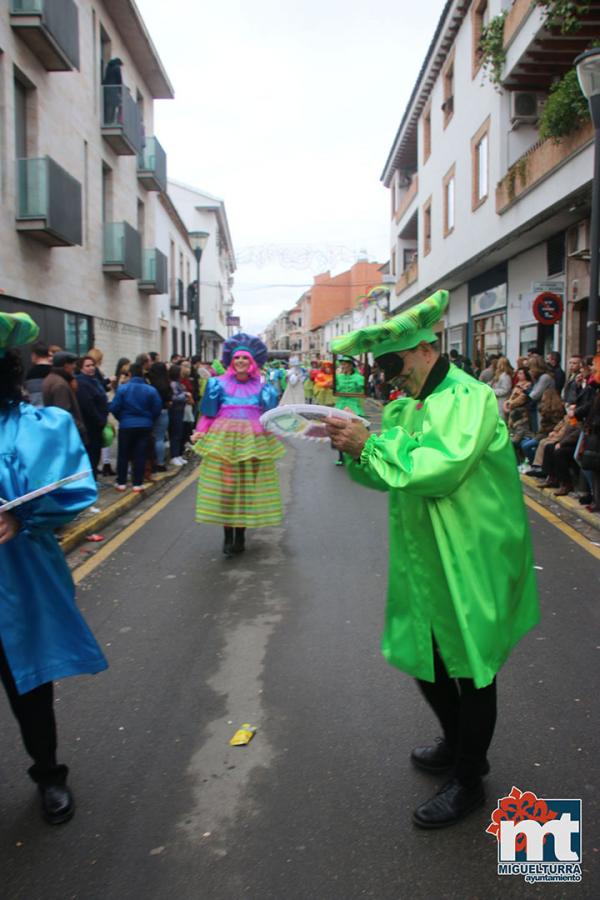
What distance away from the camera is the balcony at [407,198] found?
1178 inches

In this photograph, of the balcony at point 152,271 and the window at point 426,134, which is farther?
the window at point 426,134

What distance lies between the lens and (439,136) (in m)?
24.7

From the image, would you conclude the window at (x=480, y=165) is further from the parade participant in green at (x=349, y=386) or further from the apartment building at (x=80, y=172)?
the apartment building at (x=80, y=172)

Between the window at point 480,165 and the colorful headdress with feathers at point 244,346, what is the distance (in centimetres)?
1355

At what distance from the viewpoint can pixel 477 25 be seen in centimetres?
1938

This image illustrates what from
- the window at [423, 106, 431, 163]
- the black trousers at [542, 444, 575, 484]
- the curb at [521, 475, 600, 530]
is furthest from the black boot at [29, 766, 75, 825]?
the window at [423, 106, 431, 163]

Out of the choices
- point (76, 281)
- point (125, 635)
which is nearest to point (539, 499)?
point (125, 635)

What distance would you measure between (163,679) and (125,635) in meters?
0.79

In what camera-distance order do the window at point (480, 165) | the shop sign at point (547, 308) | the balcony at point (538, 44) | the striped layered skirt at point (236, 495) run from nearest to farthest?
the striped layered skirt at point (236, 495)
the shop sign at point (547, 308)
the balcony at point (538, 44)
the window at point (480, 165)

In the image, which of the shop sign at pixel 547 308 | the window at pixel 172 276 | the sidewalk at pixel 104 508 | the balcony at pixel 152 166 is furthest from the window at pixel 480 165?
the window at pixel 172 276

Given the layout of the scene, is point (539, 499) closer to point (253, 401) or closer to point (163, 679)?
point (253, 401)

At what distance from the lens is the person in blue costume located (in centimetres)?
267

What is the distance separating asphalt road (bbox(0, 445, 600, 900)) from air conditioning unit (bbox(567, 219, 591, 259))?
32.3ft

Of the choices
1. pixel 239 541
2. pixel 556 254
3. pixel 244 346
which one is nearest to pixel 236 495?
pixel 239 541
